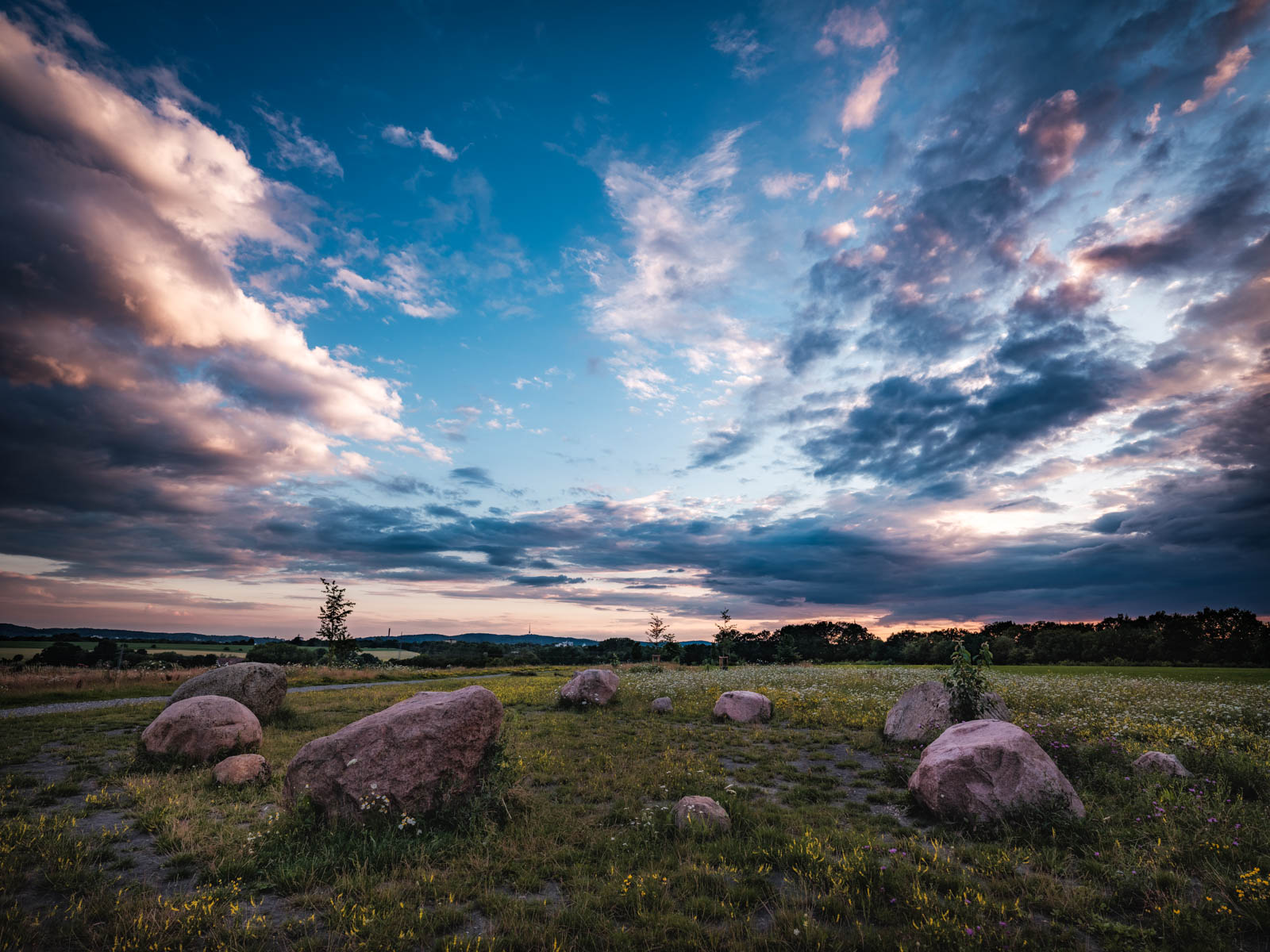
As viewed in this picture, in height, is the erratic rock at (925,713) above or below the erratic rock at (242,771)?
above

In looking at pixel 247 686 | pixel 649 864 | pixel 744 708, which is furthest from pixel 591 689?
pixel 649 864

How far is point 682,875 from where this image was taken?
7.74m

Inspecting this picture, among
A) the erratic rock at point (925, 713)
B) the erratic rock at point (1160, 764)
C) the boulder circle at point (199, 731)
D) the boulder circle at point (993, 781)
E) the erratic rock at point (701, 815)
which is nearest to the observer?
the erratic rock at point (701, 815)

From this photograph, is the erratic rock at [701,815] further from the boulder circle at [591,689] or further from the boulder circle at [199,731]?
the boulder circle at [591,689]

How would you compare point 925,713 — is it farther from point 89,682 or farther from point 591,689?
point 89,682

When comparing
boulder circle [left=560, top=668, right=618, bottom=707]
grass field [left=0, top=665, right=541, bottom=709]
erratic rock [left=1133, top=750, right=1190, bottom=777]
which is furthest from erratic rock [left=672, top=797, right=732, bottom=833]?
grass field [left=0, top=665, right=541, bottom=709]

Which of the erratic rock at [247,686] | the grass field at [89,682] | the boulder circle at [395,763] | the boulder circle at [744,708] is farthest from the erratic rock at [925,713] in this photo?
the grass field at [89,682]

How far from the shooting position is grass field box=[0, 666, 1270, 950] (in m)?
6.27

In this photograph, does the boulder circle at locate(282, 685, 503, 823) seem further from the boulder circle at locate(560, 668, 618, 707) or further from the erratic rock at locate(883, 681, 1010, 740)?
the boulder circle at locate(560, 668, 618, 707)

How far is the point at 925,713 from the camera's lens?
1656 centimetres

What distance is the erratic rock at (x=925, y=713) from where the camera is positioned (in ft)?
52.7

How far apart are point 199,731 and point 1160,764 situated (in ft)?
75.7

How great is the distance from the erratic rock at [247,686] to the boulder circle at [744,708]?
17040 millimetres

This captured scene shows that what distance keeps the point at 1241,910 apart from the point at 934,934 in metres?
3.76
